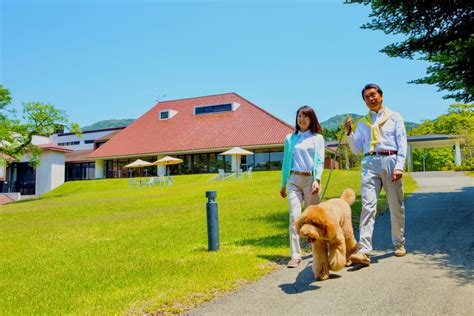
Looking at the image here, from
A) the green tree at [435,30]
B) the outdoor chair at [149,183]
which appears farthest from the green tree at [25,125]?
the green tree at [435,30]

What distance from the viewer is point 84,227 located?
10.9 meters

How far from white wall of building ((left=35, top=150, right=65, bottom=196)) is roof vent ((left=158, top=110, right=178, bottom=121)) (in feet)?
37.5

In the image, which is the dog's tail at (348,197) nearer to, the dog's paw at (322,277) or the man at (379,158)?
the man at (379,158)

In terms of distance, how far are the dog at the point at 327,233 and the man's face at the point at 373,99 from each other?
1.35 m

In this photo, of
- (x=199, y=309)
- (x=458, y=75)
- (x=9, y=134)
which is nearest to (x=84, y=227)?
(x=199, y=309)

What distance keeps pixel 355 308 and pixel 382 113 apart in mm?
2601

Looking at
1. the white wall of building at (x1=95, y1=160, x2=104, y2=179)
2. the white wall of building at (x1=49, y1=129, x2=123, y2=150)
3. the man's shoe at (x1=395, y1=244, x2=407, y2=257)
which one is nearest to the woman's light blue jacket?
the man's shoe at (x1=395, y1=244, x2=407, y2=257)

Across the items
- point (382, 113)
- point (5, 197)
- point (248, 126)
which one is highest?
point (248, 126)

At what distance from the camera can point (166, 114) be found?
4391cm

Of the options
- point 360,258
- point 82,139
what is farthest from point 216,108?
point 82,139

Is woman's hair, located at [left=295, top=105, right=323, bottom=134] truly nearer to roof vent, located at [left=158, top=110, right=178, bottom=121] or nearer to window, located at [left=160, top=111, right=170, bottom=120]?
roof vent, located at [left=158, top=110, right=178, bottom=121]

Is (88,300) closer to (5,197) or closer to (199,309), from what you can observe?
(199,309)

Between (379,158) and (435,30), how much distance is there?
5638 millimetres

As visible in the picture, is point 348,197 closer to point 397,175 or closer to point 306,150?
point 397,175
